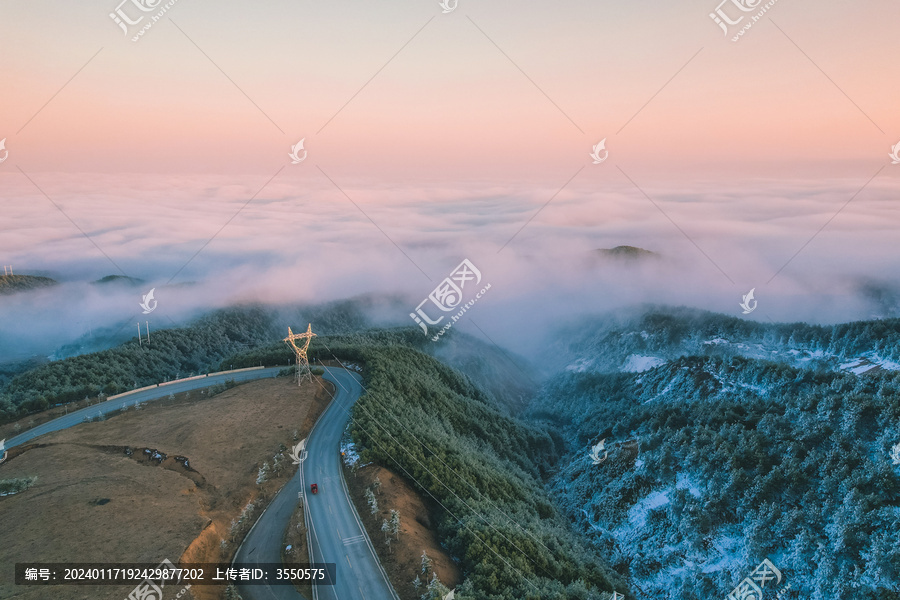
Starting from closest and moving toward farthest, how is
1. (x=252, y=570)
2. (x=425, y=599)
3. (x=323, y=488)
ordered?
1. (x=425, y=599)
2. (x=252, y=570)
3. (x=323, y=488)

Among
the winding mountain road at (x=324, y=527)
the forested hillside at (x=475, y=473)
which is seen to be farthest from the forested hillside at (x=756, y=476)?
the winding mountain road at (x=324, y=527)

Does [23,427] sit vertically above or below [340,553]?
above

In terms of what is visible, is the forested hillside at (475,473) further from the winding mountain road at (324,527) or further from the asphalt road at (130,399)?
the asphalt road at (130,399)

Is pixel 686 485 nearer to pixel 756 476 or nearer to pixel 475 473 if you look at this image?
pixel 756 476

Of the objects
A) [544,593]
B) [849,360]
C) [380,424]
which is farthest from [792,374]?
[380,424]

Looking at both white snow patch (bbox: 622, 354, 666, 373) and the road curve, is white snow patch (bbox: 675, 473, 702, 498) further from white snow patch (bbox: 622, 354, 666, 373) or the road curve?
the road curve

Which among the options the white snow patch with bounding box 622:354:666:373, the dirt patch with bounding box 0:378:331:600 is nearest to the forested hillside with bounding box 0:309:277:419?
the dirt patch with bounding box 0:378:331:600

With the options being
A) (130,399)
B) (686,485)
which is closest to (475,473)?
(686,485)

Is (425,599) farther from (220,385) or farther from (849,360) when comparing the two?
(849,360)
